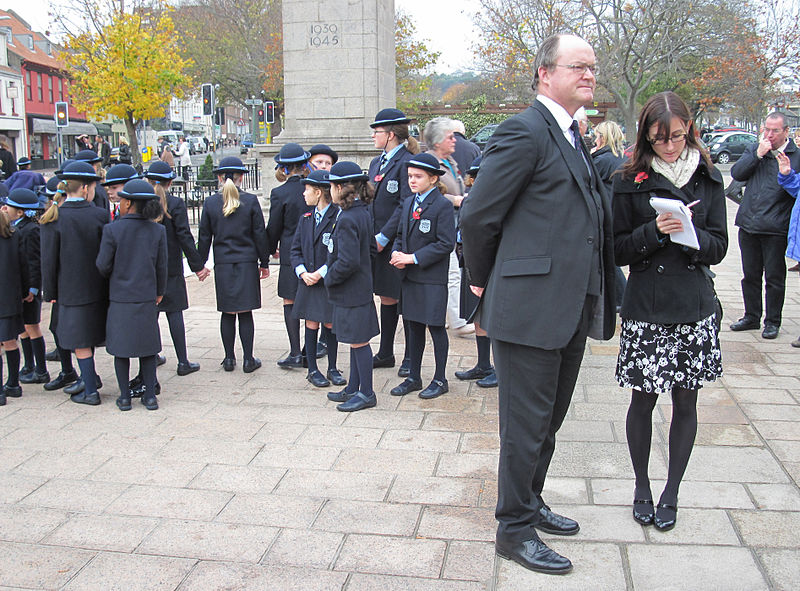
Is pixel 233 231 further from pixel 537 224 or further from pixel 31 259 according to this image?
pixel 537 224

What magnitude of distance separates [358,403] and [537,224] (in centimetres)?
284

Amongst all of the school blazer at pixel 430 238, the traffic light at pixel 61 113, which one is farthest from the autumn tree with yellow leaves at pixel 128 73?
the school blazer at pixel 430 238

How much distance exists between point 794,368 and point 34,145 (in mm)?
59852

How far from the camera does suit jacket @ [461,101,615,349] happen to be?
10.4 feet

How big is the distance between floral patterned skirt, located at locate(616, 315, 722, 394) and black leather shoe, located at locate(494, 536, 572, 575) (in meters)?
0.88

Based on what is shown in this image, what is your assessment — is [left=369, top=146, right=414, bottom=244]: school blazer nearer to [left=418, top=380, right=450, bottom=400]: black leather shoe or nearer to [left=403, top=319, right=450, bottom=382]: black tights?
[left=403, top=319, right=450, bottom=382]: black tights

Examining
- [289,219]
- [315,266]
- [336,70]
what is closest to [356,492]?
[315,266]

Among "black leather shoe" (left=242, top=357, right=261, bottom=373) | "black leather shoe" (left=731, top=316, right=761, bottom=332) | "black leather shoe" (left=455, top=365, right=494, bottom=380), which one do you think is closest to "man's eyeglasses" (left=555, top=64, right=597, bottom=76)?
"black leather shoe" (left=455, top=365, right=494, bottom=380)

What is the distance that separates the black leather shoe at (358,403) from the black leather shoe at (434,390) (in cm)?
39

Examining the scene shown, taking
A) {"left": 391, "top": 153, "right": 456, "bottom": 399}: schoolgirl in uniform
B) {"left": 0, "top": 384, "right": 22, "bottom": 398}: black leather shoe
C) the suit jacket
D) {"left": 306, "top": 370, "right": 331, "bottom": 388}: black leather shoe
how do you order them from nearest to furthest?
1. the suit jacket
2. {"left": 391, "top": 153, "right": 456, "bottom": 399}: schoolgirl in uniform
3. {"left": 0, "top": 384, "right": 22, "bottom": 398}: black leather shoe
4. {"left": 306, "top": 370, "right": 331, "bottom": 388}: black leather shoe

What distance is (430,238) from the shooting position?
5.92 metres

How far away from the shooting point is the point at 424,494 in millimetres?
4266

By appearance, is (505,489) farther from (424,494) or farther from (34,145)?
(34,145)

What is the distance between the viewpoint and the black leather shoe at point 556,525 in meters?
3.72
